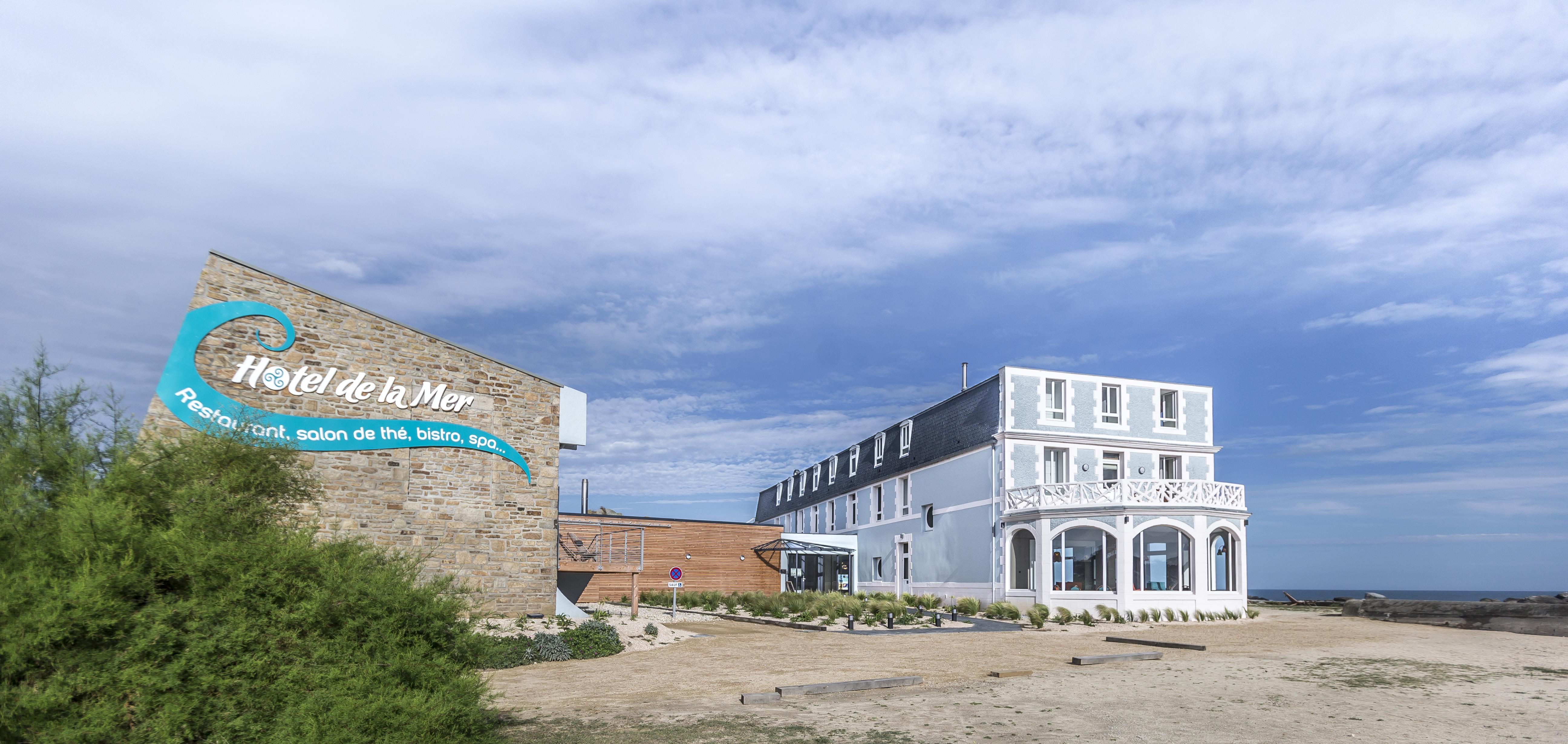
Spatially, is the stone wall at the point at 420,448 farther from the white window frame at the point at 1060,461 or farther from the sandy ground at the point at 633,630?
the white window frame at the point at 1060,461

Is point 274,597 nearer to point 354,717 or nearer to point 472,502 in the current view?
point 354,717

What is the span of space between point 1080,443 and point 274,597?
2563 cm

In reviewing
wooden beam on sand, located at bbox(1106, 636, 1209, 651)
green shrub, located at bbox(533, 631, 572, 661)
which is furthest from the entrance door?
green shrub, located at bbox(533, 631, 572, 661)

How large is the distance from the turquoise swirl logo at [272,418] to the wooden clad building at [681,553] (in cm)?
1340

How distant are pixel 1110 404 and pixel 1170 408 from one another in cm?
221

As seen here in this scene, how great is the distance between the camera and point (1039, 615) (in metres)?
21.7

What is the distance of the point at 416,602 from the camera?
6.24 m

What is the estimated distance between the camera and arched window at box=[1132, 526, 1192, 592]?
24.5 meters

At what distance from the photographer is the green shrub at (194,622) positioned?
506 centimetres

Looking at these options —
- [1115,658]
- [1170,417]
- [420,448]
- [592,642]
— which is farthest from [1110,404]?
[420,448]

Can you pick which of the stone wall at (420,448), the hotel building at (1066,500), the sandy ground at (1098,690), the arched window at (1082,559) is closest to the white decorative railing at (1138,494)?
the hotel building at (1066,500)

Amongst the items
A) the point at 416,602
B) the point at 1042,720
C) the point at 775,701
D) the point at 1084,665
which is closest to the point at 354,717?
the point at 416,602

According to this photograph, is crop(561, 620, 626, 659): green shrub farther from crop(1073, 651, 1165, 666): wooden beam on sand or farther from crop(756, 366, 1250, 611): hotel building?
crop(756, 366, 1250, 611): hotel building

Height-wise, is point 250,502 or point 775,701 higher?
point 250,502
